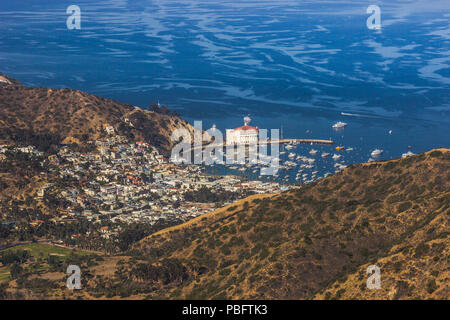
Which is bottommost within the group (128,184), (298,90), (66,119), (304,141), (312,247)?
(312,247)

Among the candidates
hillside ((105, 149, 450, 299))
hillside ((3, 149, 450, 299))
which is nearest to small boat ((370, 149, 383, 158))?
hillside ((105, 149, 450, 299))

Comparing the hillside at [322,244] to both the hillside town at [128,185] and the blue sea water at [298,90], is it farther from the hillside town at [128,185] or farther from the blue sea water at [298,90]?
the blue sea water at [298,90]

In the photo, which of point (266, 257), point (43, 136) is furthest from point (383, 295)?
point (43, 136)

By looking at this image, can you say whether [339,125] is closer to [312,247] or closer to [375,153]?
[375,153]

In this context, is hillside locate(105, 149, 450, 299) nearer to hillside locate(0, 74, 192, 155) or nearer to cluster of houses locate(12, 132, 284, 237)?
cluster of houses locate(12, 132, 284, 237)

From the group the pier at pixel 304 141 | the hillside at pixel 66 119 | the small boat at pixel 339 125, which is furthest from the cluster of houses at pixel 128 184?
the small boat at pixel 339 125

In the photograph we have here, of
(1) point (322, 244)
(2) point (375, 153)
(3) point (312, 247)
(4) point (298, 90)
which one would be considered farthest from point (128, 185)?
(4) point (298, 90)
